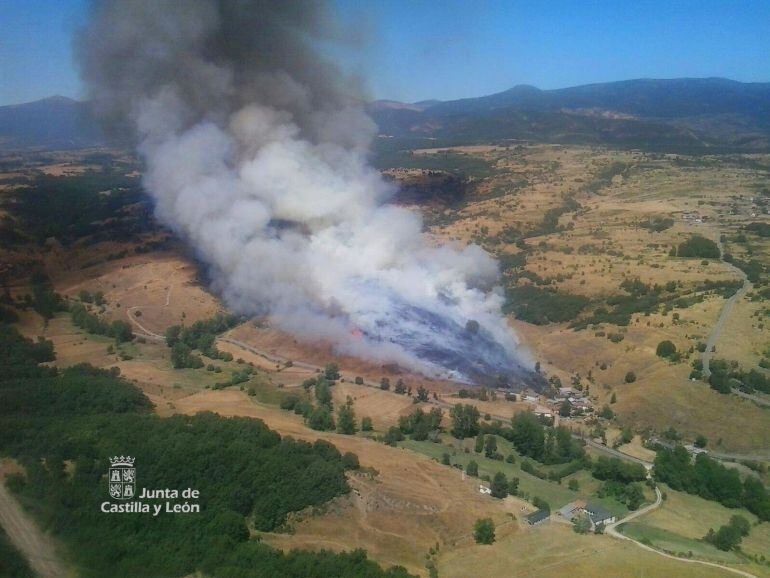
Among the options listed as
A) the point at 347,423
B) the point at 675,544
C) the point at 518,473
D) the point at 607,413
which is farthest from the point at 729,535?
the point at 347,423

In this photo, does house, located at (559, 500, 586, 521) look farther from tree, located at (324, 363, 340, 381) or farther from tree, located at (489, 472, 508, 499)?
tree, located at (324, 363, 340, 381)

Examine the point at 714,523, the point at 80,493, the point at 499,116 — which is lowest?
the point at 714,523

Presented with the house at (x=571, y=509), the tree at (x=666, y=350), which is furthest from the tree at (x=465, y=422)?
the tree at (x=666, y=350)

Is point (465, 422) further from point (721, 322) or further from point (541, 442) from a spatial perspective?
point (721, 322)

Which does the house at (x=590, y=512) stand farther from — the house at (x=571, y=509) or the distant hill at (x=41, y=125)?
the distant hill at (x=41, y=125)

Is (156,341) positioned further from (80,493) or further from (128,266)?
(80,493)

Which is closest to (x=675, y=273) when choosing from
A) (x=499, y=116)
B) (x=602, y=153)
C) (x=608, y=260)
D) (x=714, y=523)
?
(x=608, y=260)
